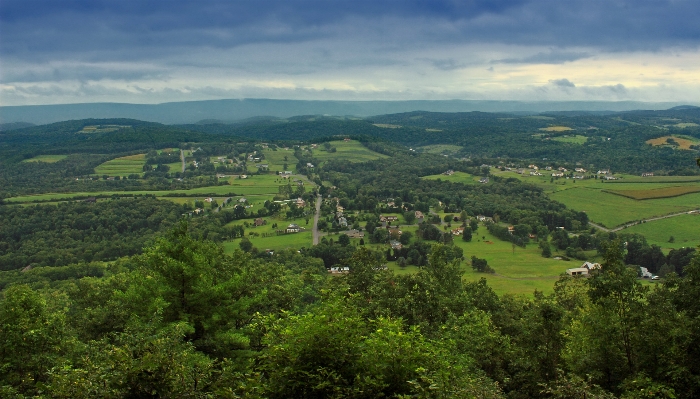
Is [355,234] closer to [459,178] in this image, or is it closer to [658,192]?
[459,178]

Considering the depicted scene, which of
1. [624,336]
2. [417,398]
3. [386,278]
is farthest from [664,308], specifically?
[386,278]

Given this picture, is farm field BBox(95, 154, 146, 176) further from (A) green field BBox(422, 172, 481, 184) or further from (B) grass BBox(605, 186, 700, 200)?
(B) grass BBox(605, 186, 700, 200)

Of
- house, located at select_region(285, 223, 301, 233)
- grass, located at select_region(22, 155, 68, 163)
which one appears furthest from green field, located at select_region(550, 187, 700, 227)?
grass, located at select_region(22, 155, 68, 163)

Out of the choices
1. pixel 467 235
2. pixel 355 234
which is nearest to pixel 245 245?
pixel 355 234

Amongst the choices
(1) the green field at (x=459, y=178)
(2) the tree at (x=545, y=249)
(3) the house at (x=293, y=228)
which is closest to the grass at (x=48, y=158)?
(3) the house at (x=293, y=228)

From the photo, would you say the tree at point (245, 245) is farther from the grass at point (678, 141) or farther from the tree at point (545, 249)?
the grass at point (678, 141)

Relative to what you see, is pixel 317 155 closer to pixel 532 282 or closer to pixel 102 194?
pixel 102 194
